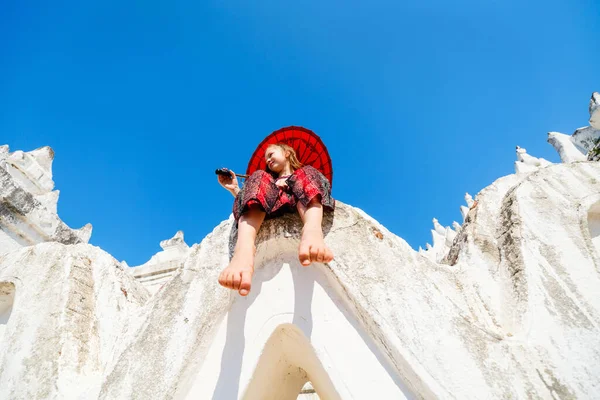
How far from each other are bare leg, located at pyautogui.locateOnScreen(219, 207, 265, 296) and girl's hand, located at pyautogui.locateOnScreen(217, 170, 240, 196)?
1.71ft

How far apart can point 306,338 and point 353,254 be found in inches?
24.3

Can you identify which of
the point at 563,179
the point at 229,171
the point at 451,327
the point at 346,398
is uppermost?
the point at 229,171

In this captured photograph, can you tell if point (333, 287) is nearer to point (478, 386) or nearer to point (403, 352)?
point (403, 352)

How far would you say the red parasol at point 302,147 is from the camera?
3.25 m

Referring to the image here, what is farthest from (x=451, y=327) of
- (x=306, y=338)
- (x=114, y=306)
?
(x=114, y=306)

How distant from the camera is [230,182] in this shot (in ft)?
9.89

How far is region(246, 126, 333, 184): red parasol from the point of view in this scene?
10.7 feet

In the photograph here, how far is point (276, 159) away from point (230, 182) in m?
0.43

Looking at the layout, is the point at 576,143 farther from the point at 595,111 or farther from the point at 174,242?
the point at 174,242

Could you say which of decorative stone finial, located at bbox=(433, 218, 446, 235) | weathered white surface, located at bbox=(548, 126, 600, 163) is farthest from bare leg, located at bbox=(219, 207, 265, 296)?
decorative stone finial, located at bbox=(433, 218, 446, 235)

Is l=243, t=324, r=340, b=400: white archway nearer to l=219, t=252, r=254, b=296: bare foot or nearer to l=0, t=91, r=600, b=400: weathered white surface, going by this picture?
l=0, t=91, r=600, b=400: weathered white surface

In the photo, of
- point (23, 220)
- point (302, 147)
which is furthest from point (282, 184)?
point (23, 220)

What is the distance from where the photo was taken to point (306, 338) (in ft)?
7.38

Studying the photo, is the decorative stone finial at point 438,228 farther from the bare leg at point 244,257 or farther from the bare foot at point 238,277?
the bare foot at point 238,277
